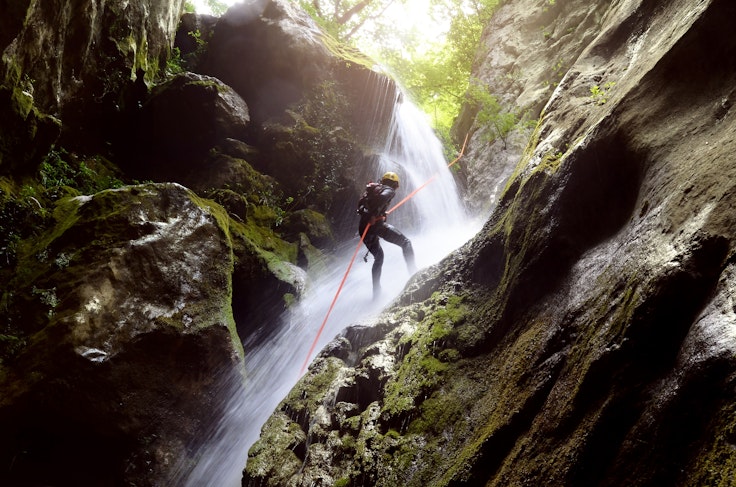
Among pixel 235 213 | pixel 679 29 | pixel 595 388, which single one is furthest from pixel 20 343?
pixel 679 29

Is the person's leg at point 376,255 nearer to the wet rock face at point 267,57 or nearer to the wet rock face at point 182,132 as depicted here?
the wet rock face at point 182,132

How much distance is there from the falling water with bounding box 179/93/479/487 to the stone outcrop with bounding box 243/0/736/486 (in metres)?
1.76

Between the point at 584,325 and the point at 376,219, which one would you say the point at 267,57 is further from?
the point at 584,325

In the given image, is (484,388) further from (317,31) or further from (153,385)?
(317,31)

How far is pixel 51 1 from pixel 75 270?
3709 millimetres

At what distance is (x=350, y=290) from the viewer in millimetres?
9188

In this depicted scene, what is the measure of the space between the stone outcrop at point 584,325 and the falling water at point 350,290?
5.78 feet

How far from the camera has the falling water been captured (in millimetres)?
5758

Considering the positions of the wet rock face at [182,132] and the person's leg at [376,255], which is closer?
the person's leg at [376,255]

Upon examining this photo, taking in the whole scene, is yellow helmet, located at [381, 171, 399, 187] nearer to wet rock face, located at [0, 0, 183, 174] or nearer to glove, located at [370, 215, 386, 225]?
glove, located at [370, 215, 386, 225]

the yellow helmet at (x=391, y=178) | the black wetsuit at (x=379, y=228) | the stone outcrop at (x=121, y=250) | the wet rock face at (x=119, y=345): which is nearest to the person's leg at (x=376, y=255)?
the black wetsuit at (x=379, y=228)

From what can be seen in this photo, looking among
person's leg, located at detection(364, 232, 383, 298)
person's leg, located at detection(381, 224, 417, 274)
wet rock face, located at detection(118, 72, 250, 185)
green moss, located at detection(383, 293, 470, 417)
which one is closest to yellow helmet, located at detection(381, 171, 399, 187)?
person's leg, located at detection(381, 224, 417, 274)

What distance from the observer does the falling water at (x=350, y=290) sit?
18.9 ft

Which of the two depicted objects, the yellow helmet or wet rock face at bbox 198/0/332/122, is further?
wet rock face at bbox 198/0/332/122
